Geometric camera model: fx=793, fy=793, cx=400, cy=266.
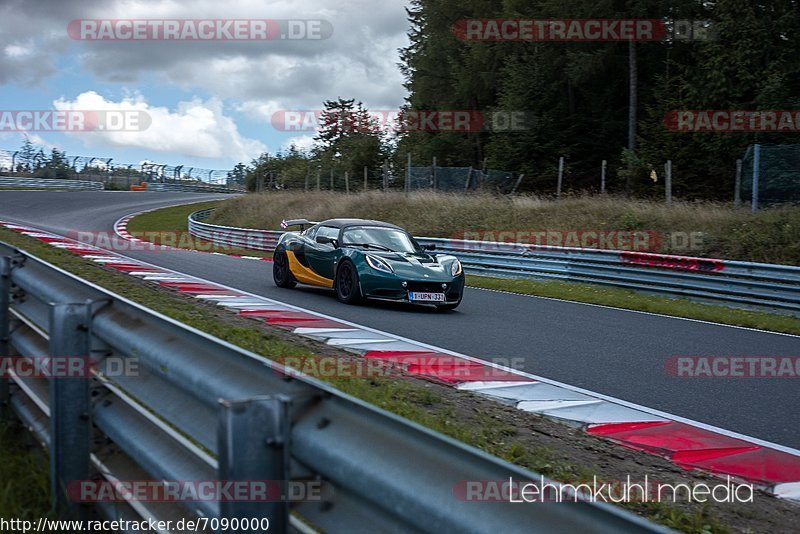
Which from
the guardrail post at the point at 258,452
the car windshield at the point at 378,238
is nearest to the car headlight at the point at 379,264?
the car windshield at the point at 378,238

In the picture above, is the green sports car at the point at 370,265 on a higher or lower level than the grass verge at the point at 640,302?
higher

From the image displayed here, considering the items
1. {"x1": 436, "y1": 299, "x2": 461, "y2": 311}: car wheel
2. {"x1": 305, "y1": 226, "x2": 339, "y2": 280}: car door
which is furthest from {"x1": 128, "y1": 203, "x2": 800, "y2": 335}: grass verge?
{"x1": 305, "y1": 226, "x2": 339, "y2": 280}: car door

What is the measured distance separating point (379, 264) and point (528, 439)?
6.24 metres

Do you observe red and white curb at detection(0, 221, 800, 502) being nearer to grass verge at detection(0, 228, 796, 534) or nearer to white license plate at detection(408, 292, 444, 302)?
grass verge at detection(0, 228, 796, 534)

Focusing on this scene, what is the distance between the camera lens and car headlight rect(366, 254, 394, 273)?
36.6 ft

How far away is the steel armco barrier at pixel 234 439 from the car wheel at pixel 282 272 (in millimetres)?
9153

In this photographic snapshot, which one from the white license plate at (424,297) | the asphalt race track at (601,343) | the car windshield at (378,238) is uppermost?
the car windshield at (378,238)

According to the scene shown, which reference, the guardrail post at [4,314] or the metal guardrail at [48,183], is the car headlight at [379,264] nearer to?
the guardrail post at [4,314]

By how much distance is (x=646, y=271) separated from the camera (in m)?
15.4

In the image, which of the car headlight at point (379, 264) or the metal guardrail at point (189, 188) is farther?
the metal guardrail at point (189, 188)

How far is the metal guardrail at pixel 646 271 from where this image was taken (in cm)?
1326

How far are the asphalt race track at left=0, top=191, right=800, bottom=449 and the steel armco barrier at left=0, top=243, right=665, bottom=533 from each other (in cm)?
437

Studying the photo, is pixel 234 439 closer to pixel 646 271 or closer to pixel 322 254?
pixel 322 254

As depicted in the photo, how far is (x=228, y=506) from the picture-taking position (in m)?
1.96
